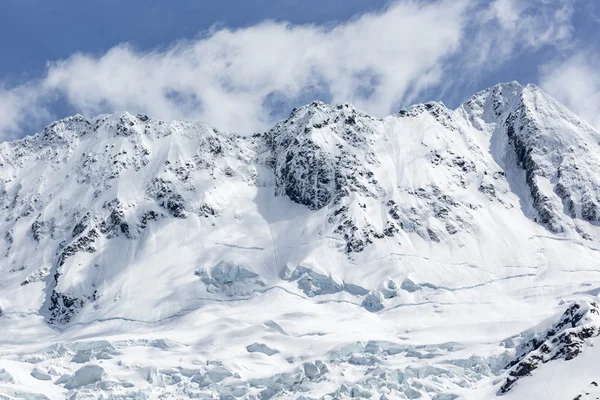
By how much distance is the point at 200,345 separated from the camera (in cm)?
16612

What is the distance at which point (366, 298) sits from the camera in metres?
191

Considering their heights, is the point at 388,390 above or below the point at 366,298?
below

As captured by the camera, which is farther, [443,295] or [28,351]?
[443,295]

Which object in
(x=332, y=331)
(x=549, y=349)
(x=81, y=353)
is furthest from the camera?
(x=332, y=331)

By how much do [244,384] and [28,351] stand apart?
5526cm

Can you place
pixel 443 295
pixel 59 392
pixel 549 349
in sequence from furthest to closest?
1. pixel 443 295
2. pixel 59 392
3. pixel 549 349

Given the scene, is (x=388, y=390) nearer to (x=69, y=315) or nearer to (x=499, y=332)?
(x=499, y=332)

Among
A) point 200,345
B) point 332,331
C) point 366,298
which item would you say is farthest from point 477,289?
point 200,345

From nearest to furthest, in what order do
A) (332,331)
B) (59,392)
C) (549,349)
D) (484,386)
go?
(549,349) < (484,386) < (59,392) < (332,331)

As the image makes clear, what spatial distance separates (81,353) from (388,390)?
63185 mm

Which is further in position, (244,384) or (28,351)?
(28,351)

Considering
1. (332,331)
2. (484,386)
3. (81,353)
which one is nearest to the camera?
(484,386)

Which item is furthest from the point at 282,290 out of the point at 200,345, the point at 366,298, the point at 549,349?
the point at 549,349

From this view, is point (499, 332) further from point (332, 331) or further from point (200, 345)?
point (200, 345)
